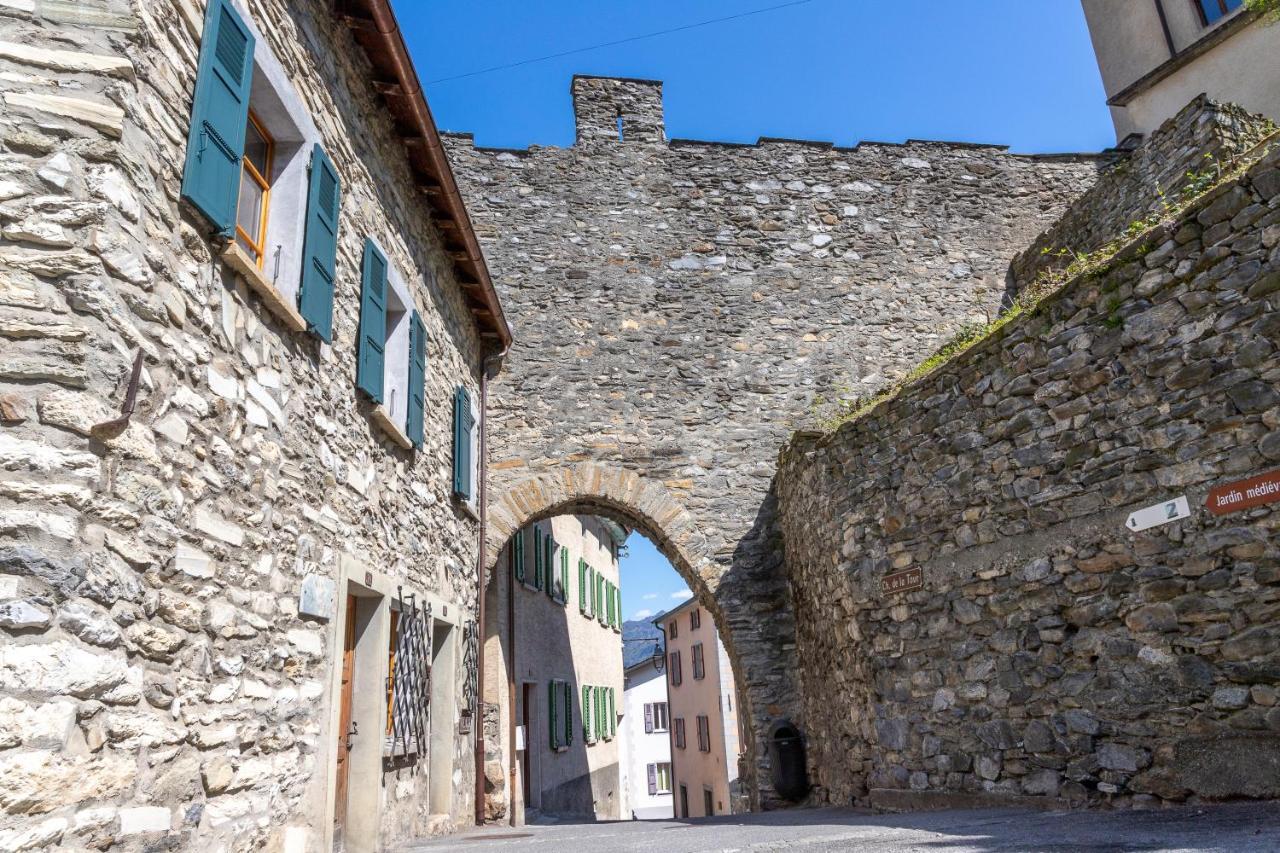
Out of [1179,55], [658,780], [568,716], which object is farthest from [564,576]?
[658,780]

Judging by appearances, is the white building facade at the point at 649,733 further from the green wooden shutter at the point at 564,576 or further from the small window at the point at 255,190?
the small window at the point at 255,190

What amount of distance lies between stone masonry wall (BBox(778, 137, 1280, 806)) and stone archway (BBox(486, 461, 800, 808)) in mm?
2098

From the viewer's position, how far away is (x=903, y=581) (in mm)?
6191

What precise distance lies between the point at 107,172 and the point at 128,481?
1.00 m

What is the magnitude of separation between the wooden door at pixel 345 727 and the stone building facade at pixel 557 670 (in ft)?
14.3

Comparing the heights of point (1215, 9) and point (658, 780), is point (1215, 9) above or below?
above

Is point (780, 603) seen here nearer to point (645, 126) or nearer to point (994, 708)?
point (994, 708)

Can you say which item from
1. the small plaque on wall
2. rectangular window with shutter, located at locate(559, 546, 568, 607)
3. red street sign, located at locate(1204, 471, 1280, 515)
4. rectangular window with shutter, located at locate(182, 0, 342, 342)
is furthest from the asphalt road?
rectangular window with shutter, located at locate(559, 546, 568, 607)

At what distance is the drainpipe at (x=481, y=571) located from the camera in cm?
806

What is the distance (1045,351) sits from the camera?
5250 millimetres

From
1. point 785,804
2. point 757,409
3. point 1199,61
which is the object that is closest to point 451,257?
point 757,409

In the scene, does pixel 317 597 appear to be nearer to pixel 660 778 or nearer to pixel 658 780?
pixel 658 780

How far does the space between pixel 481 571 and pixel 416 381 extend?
113 inches

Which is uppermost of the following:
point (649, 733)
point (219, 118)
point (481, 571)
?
point (219, 118)
